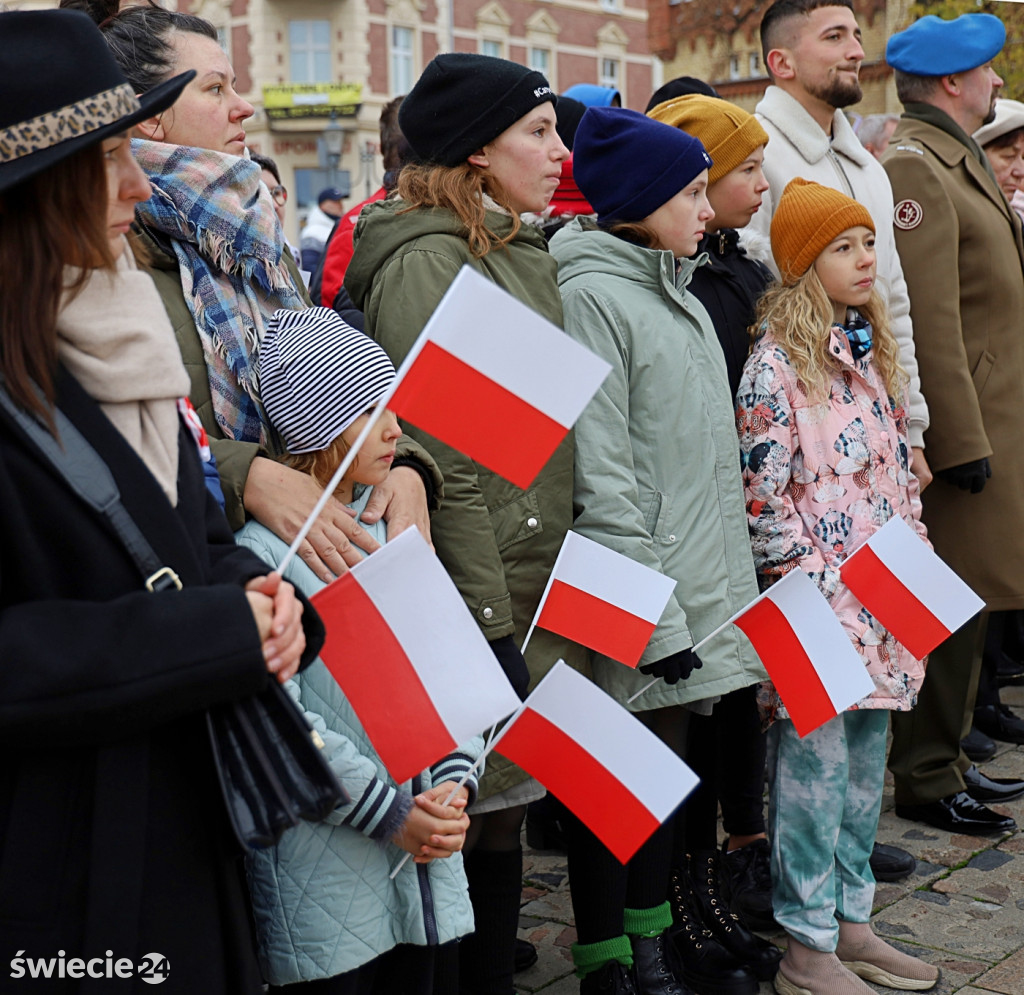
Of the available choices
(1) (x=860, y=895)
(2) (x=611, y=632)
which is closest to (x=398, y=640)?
(2) (x=611, y=632)

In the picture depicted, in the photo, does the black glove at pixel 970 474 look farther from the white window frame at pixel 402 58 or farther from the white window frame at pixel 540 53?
the white window frame at pixel 540 53

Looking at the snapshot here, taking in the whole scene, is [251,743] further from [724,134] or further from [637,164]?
[724,134]

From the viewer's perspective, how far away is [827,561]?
3379 mm

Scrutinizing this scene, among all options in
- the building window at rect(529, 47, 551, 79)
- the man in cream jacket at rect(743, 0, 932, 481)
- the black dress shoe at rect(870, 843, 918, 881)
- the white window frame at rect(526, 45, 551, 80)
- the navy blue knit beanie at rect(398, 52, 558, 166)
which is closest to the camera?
the navy blue knit beanie at rect(398, 52, 558, 166)

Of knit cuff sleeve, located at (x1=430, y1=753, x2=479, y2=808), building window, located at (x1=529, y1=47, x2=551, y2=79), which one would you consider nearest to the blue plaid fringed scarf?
knit cuff sleeve, located at (x1=430, y1=753, x2=479, y2=808)

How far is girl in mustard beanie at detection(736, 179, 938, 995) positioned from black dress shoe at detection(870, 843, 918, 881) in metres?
0.57

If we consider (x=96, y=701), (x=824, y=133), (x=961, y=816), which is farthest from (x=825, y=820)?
(x=824, y=133)

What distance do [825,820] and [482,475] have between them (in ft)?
4.28

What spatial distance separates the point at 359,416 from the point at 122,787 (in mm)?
936

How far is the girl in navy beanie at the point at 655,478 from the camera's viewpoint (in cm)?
312

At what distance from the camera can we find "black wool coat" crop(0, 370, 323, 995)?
1.59 metres

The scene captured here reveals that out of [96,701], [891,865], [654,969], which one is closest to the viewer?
[96,701]

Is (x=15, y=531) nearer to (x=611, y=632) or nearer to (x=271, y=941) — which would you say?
(x=271, y=941)

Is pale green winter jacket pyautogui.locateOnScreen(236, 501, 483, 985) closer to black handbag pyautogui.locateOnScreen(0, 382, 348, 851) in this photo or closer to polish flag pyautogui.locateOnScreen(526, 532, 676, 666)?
black handbag pyautogui.locateOnScreen(0, 382, 348, 851)
